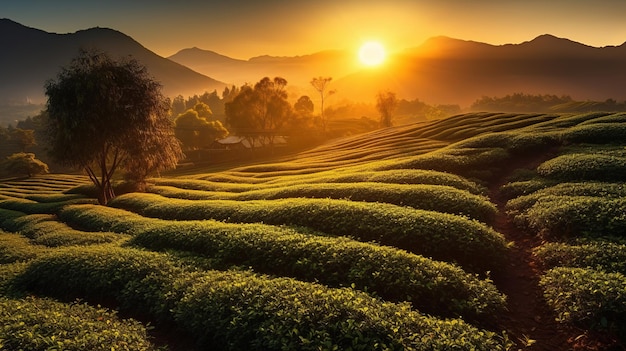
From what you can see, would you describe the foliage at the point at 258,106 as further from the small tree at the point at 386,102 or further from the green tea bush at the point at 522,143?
the green tea bush at the point at 522,143

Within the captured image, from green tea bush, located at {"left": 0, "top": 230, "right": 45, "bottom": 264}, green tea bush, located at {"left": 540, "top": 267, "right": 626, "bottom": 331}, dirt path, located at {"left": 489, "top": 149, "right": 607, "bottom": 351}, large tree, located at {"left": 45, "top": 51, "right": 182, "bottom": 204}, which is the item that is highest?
large tree, located at {"left": 45, "top": 51, "right": 182, "bottom": 204}

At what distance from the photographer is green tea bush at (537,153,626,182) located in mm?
25109

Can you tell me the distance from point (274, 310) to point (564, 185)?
22.9 m

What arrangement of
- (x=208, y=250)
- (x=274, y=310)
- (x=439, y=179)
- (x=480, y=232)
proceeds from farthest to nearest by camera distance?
1. (x=439, y=179)
2. (x=208, y=250)
3. (x=480, y=232)
4. (x=274, y=310)

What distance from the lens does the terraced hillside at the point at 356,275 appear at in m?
11.1

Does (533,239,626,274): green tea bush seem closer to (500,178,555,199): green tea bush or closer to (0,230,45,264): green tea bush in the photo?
(500,178,555,199): green tea bush

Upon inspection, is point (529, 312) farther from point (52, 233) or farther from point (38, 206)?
point (38, 206)

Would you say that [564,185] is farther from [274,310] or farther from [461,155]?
[274,310]

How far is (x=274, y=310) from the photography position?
38.6ft

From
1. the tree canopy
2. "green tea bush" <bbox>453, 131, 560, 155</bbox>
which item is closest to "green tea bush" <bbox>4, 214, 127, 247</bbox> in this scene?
"green tea bush" <bbox>453, 131, 560, 155</bbox>

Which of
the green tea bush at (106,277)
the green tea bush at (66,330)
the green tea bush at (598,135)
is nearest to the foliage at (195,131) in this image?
the green tea bush at (598,135)

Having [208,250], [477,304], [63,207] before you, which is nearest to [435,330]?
[477,304]

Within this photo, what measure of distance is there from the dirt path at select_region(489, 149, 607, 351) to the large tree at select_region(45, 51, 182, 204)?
43232 mm

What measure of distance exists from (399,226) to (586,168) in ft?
59.2
